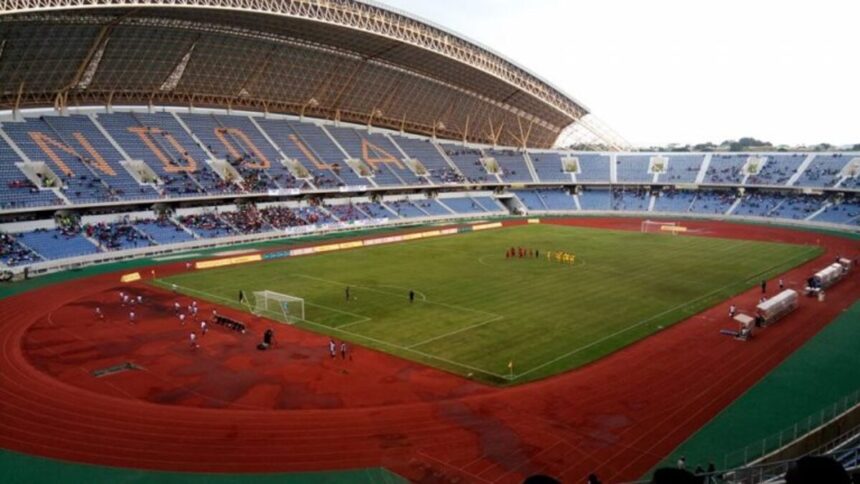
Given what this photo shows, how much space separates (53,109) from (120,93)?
662 cm

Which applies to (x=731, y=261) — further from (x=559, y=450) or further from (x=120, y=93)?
(x=120, y=93)

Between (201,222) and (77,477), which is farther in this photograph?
(201,222)

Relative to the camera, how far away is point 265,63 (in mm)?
71062

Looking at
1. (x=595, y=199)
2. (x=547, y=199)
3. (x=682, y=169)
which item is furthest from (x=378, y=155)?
(x=682, y=169)

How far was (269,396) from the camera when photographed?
2338 cm

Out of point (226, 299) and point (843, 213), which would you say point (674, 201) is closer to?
point (843, 213)

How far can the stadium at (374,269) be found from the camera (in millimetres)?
19859

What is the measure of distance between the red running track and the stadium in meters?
0.14

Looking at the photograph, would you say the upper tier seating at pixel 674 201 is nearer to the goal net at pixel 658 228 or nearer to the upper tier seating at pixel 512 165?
the goal net at pixel 658 228

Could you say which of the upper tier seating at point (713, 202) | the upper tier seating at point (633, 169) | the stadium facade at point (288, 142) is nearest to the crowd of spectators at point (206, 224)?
the stadium facade at point (288, 142)

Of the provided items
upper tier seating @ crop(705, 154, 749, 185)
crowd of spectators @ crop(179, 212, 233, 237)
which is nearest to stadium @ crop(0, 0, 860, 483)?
crowd of spectators @ crop(179, 212, 233, 237)

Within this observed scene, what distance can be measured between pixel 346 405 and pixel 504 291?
19633 mm

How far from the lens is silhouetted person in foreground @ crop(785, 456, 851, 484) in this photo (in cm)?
514

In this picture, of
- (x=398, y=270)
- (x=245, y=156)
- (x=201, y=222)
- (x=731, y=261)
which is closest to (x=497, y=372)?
(x=398, y=270)
